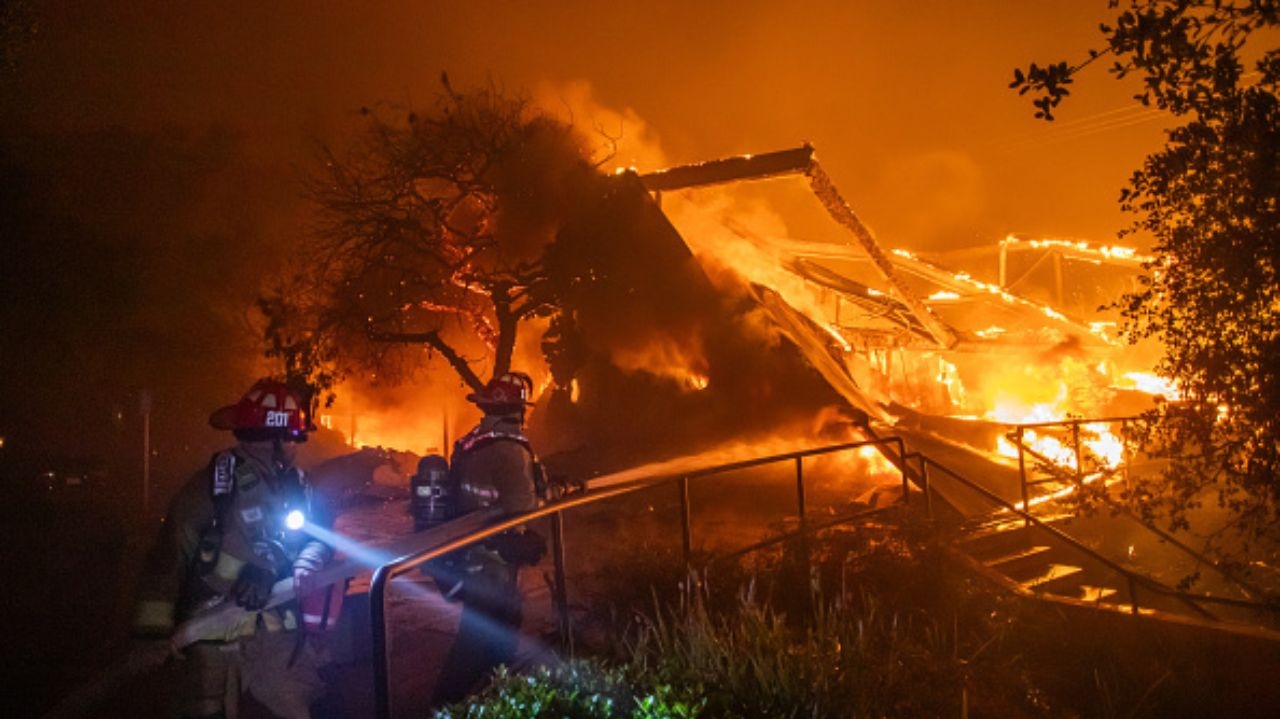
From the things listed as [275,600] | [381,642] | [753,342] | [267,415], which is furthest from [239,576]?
[753,342]

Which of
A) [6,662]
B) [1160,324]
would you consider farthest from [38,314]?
[1160,324]

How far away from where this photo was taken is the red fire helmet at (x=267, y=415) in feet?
13.0

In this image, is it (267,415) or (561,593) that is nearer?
(267,415)

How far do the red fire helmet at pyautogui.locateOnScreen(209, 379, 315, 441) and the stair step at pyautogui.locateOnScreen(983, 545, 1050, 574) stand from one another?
6890mm

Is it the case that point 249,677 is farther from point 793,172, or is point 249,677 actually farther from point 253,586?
point 793,172

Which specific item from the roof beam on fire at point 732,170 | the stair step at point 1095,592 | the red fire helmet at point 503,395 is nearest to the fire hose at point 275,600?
the red fire helmet at point 503,395

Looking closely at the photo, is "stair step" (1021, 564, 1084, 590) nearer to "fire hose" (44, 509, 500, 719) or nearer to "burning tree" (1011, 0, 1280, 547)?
"burning tree" (1011, 0, 1280, 547)

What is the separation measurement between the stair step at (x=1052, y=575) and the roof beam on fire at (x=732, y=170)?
6.71 meters

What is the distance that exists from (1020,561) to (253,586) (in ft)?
25.2

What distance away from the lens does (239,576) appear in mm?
3695

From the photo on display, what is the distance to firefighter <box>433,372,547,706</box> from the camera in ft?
15.2

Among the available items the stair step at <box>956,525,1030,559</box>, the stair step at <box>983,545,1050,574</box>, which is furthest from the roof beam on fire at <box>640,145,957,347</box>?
the stair step at <box>983,545,1050,574</box>

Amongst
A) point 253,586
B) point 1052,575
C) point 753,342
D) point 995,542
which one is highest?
point 753,342

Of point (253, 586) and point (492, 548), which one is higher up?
point (253, 586)
